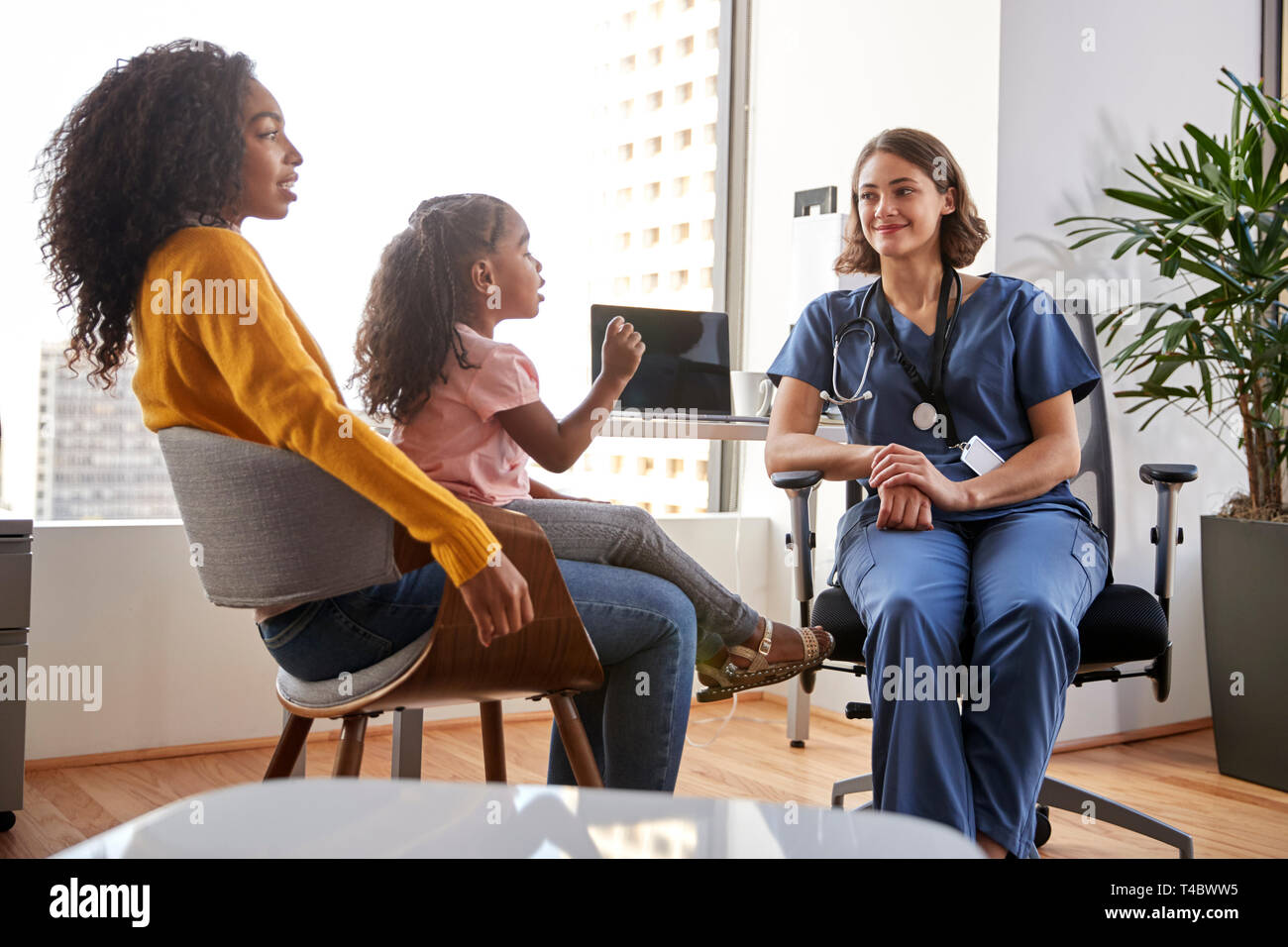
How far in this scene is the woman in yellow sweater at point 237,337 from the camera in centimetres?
123

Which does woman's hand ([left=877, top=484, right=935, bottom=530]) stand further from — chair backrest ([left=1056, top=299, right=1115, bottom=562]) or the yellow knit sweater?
the yellow knit sweater

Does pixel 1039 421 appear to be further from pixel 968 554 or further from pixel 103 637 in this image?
pixel 103 637

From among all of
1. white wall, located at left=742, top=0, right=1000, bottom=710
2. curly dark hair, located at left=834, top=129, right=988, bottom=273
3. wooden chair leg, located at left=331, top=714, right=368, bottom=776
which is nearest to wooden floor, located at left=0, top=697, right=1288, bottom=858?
white wall, located at left=742, top=0, right=1000, bottom=710

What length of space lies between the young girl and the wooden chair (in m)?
0.19

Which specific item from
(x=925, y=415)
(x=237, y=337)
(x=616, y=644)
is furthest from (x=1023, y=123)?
(x=237, y=337)

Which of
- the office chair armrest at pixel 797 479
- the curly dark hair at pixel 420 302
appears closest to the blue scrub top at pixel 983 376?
the office chair armrest at pixel 797 479

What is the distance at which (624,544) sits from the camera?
1.52m

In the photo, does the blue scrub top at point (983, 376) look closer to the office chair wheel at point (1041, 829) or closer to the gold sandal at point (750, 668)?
the gold sandal at point (750, 668)

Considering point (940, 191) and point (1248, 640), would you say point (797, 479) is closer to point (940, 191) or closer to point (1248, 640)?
point (940, 191)

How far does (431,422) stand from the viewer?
1.60 meters

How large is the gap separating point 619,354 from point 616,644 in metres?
0.44

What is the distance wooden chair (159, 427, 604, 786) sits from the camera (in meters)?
1.23
